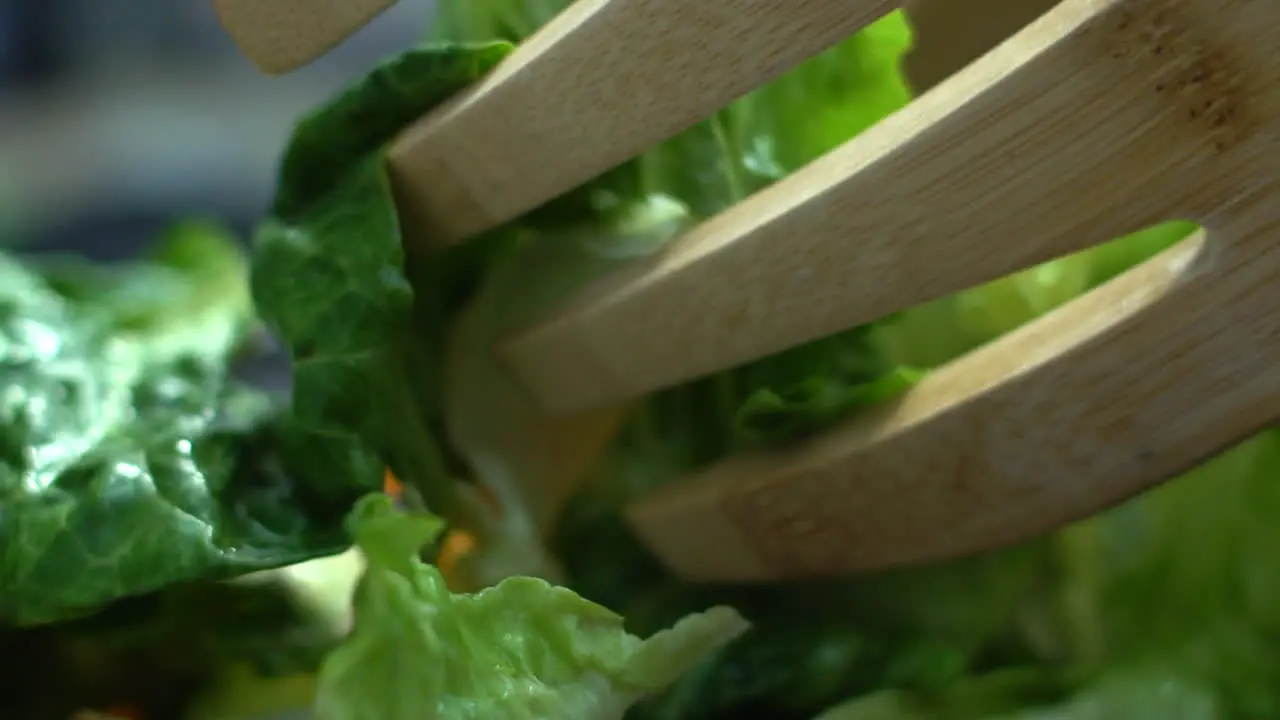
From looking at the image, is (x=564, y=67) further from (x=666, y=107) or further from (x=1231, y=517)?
(x=1231, y=517)

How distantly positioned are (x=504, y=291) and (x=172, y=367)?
281 millimetres

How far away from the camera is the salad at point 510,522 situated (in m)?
0.57

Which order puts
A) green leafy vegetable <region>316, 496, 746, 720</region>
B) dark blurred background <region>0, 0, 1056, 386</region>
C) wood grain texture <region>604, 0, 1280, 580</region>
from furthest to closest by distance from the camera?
dark blurred background <region>0, 0, 1056, 386</region>
green leafy vegetable <region>316, 496, 746, 720</region>
wood grain texture <region>604, 0, 1280, 580</region>

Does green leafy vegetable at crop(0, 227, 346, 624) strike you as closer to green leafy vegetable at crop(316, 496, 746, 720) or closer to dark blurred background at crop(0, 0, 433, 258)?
green leafy vegetable at crop(316, 496, 746, 720)

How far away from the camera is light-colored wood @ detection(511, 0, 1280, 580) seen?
450mm

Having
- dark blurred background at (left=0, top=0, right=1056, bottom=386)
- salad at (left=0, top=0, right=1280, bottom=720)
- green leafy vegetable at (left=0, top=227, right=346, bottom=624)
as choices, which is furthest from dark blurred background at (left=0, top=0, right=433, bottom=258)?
salad at (left=0, top=0, right=1280, bottom=720)

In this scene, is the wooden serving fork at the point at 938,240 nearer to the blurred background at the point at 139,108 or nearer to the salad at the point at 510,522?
the salad at the point at 510,522

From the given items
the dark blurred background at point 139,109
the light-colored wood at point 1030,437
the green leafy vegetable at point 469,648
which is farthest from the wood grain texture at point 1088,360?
the dark blurred background at point 139,109

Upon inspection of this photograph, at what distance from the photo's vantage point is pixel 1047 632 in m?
0.71

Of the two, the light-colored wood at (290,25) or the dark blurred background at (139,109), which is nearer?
the light-colored wood at (290,25)

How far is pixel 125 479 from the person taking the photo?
62cm

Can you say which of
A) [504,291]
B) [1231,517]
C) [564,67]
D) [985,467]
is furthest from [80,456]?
[1231,517]

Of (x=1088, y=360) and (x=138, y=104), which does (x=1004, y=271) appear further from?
(x=138, y=104)

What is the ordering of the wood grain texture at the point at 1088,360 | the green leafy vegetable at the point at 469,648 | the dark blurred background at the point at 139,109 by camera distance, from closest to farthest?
the wood grain texture at the point at 1088,360
the green leafy vegetable at the point at 469,648
the dark blurred background at the point at 139,109
